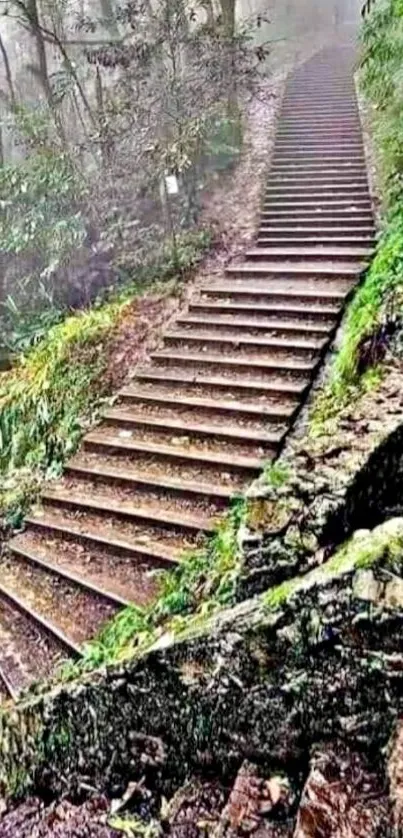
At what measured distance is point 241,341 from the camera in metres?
7.68

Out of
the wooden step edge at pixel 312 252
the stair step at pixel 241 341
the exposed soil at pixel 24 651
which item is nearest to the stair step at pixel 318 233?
the wooden step edge at pixel 312 252

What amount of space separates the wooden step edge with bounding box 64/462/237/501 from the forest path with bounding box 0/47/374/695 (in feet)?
0.04

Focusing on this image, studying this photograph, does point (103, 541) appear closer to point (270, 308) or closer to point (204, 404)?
point (204, 404)

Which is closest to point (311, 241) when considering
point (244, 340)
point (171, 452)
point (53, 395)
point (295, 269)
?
point (295, 269)

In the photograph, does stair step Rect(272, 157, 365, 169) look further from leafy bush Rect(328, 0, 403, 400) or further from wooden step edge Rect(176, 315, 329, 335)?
wooden step edge Rect(176, 315, 329, 335)

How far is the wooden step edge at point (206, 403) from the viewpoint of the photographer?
659cm

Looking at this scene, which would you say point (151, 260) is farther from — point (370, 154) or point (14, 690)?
point (14, 690)

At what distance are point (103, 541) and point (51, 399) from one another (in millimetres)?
2721

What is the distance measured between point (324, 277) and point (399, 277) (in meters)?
2.28

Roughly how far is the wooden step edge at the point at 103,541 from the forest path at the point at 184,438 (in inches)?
0.5

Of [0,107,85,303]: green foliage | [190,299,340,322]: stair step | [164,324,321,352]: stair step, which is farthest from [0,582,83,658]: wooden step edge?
[0,107,85,303]: green foliage

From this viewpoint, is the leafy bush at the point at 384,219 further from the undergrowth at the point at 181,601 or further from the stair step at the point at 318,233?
the undergrowth at the point at 181,601

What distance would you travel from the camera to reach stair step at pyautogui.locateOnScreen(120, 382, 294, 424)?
6.61 meters

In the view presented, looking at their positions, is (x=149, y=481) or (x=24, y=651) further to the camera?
(x=149, y=481)
